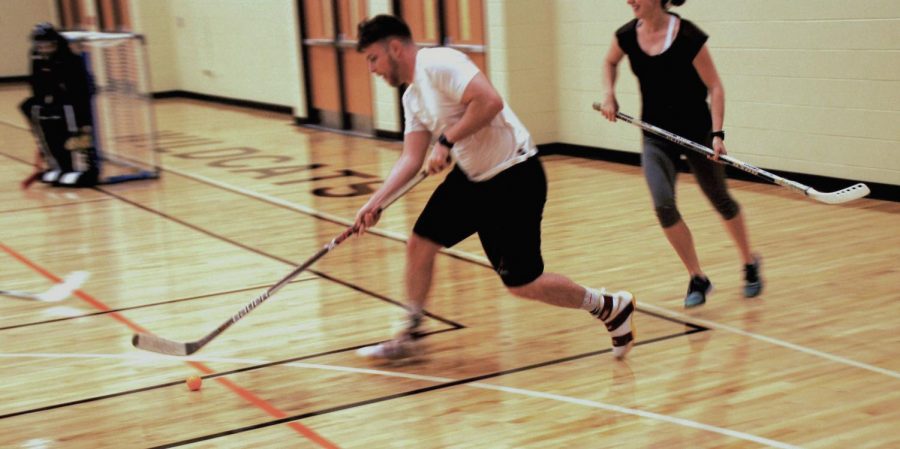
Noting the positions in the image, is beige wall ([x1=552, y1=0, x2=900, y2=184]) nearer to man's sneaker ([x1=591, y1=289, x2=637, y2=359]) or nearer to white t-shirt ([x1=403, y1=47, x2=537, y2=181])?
man's sneaker ([x1=591, y1=289, x2=637, y2=359])

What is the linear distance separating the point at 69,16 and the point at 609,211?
1485 centimetres

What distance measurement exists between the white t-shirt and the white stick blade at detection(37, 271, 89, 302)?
239cm

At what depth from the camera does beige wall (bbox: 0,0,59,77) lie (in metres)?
19.3

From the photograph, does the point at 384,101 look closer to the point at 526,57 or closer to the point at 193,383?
the point at 526,57

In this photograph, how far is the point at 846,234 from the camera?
5.81m

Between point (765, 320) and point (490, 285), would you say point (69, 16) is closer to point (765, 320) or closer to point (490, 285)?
point (490, 285)

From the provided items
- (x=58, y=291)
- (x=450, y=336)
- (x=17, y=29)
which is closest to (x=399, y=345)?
(x=450, y=336)

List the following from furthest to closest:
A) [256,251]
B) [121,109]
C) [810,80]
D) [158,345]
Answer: [121,109] → [810,80] → [256,251] → [158,345]

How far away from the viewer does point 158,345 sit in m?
3.96

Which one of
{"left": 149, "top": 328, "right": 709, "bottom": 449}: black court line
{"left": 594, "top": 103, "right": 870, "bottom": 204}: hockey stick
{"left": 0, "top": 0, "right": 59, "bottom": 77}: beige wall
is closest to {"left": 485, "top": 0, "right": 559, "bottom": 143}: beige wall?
{"left": 594, "top": 103, "right": 870, "bottom": 204}: hockey stick

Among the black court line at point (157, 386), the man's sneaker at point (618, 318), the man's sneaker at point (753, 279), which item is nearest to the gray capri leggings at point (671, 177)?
the man's sneaker at point (753, 279)

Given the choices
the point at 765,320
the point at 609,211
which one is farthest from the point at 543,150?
the point at 765,320

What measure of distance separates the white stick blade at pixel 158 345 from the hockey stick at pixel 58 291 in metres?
1.44

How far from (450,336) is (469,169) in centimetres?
91
